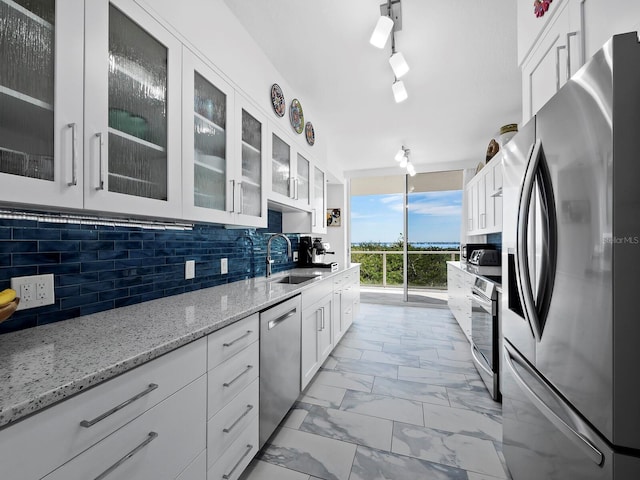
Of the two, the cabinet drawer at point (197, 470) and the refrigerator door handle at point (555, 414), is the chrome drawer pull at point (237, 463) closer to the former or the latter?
the cabinet drawer at point (197, 470)

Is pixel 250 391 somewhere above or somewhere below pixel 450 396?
above

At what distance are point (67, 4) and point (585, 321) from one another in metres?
1.86

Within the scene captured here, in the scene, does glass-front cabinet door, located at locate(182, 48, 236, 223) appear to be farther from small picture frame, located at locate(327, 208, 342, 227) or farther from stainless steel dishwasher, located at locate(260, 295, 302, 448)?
small picture frame, located at locate(327, 208, 342, 227)

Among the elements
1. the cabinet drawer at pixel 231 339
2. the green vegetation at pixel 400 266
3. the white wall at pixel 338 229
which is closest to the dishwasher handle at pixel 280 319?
the cabinet drawer at pixel 231 339

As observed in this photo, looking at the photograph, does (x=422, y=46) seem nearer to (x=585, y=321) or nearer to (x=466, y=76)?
(x=466, y=76)

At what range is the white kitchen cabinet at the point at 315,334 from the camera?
2086 mm

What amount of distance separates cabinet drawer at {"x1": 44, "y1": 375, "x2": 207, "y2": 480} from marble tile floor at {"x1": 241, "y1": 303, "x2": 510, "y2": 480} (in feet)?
2.19

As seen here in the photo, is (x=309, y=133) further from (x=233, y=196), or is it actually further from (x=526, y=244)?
(x=526, y=244)

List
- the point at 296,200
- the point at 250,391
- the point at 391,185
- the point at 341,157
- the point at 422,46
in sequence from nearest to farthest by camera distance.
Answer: the point at 250,391 < the point at 422,46 < the point at 296,200 < the point at 341,157 < the point at 391,185

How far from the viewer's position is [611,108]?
707mm

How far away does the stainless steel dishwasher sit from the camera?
151 centimetres

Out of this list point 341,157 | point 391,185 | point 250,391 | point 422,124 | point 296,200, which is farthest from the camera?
point 391,185

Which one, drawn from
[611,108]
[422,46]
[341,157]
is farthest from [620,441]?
[341,157]

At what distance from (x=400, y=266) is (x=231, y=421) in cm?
551
